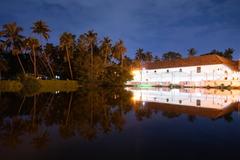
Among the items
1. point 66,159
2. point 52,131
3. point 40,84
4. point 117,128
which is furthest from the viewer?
point 40,84

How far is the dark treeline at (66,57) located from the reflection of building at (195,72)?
1256cm

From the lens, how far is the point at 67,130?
836 cm

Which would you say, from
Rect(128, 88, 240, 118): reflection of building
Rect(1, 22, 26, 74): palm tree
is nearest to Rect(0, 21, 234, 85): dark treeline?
Rect(1, 22, 26, 74): palm tree

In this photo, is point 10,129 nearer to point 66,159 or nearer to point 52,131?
point 52,131

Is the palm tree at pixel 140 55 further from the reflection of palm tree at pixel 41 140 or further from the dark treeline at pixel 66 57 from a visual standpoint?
the reflection of palm tree at pixel 41 140

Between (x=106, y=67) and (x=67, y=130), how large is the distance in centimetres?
4585

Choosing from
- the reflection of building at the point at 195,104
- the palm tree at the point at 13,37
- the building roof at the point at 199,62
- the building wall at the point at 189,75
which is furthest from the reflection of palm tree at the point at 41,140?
the building roof at the point at 199,62

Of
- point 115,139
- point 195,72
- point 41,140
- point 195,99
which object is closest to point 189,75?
point 195,72

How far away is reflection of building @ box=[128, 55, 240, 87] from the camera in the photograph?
2125 inches

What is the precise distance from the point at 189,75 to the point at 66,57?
101ft

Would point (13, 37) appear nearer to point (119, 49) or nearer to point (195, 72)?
point (119, 49)

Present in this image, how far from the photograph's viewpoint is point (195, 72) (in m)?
59.8

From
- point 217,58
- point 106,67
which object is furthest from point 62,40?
point 217,58

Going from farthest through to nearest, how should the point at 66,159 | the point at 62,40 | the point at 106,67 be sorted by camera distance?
the point at 106,67 < the point at 62,40 < the point at 66,159
